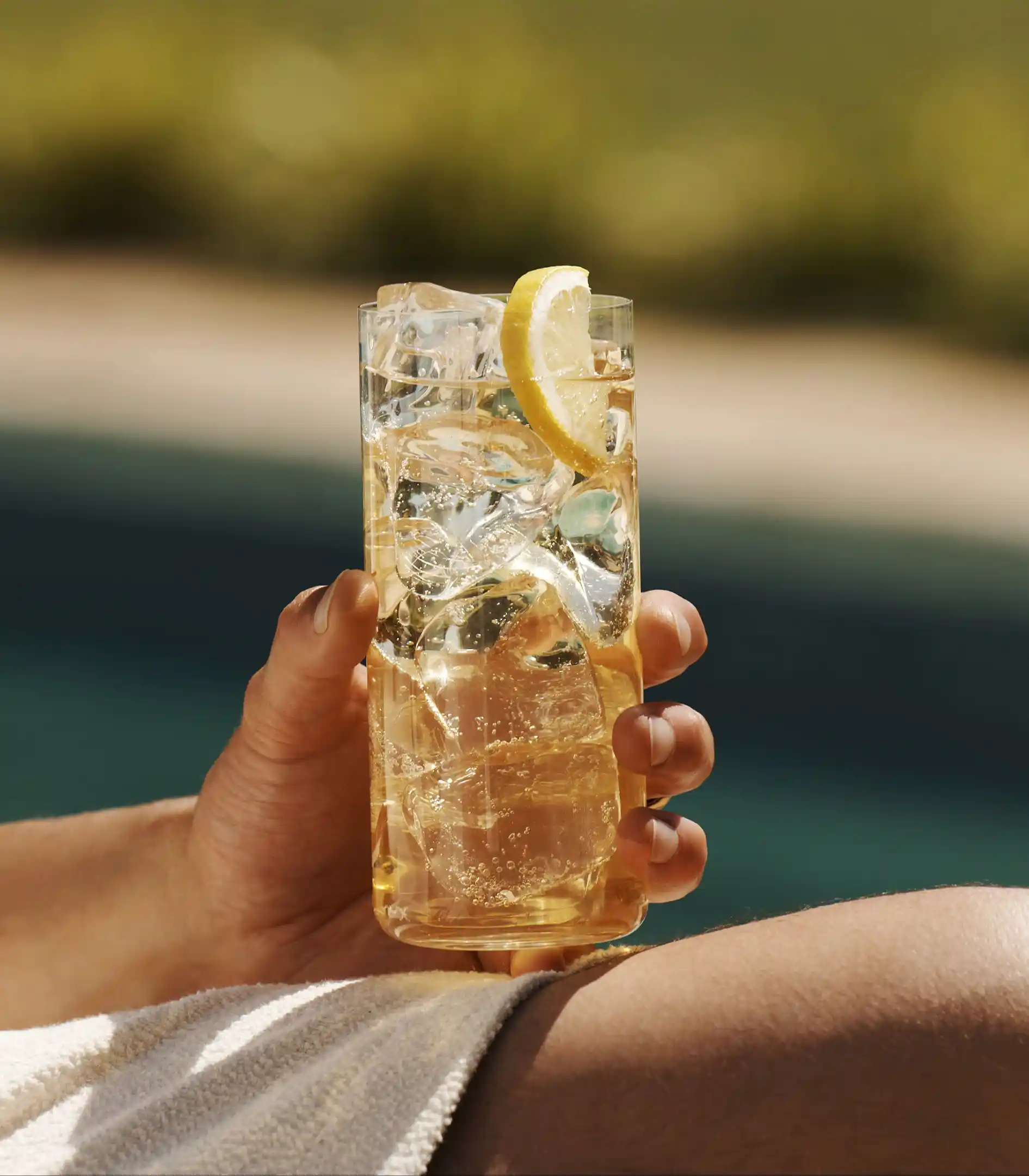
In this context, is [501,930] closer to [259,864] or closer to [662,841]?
[662,841]

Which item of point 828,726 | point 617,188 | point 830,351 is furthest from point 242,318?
point 828,726

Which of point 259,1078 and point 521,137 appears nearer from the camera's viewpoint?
point 259,1078

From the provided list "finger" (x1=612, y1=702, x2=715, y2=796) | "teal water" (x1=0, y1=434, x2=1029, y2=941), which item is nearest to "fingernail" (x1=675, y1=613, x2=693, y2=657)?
"finger" (x1=612, y1=702, x2=715, y2=796)

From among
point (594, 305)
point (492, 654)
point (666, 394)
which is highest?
point (594, 305)

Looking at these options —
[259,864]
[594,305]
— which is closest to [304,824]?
[259,864]

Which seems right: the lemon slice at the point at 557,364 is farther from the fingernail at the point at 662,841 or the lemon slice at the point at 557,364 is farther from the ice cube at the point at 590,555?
the fingernail at the point at 662,841

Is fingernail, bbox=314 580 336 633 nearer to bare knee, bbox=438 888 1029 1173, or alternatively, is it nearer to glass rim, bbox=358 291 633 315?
glass rim, bbox=358 291 633 315
